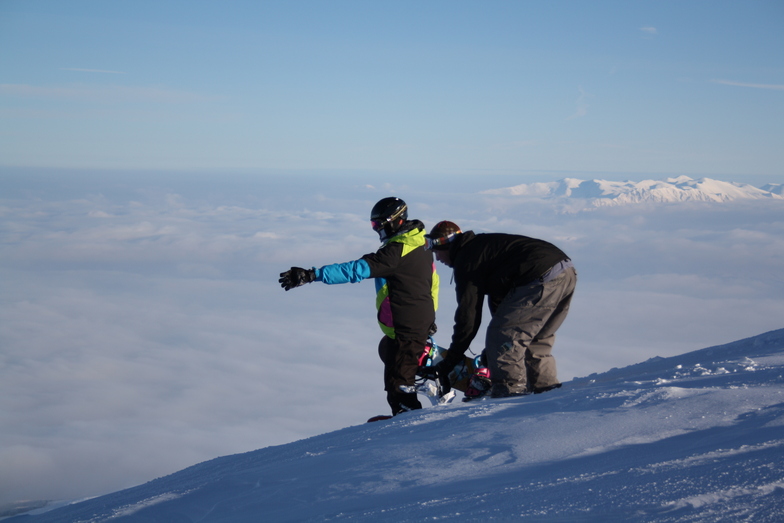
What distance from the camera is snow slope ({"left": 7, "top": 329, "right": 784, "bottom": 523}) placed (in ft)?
6.95

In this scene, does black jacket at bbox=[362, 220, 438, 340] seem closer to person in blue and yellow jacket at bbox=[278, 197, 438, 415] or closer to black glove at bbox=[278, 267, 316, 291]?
A: person in blue and yellow jacket at bbox=[278, 197, 438, 415]

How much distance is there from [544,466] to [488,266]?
1.96 metres

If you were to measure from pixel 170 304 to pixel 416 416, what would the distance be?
8327 inches

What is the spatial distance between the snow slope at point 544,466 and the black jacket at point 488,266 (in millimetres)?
735

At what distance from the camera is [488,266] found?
14.4 ft

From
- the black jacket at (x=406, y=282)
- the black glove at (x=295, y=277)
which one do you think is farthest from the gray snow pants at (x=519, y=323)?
the black glove at (x=295, y=277)

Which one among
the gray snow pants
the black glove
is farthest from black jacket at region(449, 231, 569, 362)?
the black glove

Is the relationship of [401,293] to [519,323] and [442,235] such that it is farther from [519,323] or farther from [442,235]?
[519,323]

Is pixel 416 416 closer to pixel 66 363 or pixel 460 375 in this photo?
pixel 460 375

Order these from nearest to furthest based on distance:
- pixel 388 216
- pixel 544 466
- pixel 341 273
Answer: pixel 544 466 < pixel 341 273 < pixel 388 216

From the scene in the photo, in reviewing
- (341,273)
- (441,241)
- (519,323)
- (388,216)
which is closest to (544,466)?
(519,323)

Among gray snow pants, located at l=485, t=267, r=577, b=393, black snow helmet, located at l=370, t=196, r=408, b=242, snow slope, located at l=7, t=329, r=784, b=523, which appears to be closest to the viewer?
snow slope, located at l=7, t=329, r=784, b=523

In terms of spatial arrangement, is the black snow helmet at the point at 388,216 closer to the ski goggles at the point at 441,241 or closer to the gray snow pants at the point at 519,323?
the ski goggles at the point at 441,241

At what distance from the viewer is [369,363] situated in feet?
447
